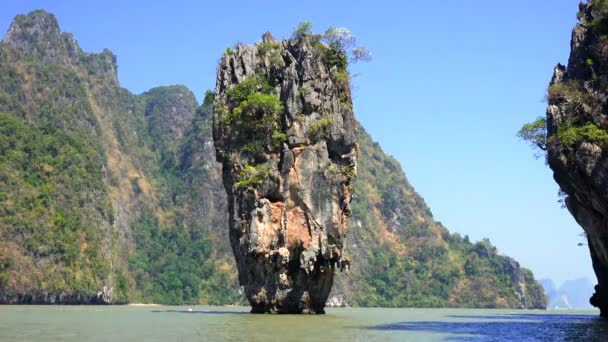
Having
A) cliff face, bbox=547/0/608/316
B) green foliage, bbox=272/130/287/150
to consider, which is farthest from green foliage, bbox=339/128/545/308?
cliff face, bbox=547/0/608/316

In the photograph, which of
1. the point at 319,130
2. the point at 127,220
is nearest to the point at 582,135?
the point at 319,130

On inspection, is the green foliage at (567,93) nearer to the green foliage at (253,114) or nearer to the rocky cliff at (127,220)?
the green foliage at (253,114)

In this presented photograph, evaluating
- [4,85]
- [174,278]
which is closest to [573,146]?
[174,278]

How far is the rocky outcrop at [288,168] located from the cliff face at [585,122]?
16.4 m

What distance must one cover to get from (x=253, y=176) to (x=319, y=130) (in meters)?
5.47

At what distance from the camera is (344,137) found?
182 ft

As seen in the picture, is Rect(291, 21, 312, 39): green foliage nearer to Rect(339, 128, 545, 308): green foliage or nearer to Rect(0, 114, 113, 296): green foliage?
Rect(0, 114, 113, 296): green foliage

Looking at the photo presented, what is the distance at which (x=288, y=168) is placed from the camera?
53219 mm

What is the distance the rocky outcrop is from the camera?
52.8 meters

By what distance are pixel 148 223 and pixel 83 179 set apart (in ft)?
127

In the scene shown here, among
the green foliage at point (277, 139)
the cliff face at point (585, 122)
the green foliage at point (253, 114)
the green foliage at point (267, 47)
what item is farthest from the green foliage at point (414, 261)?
the cliff face at point (585, 122)

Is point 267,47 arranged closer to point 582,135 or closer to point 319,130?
point 319,130

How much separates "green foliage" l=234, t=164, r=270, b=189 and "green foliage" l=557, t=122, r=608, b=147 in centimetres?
2064

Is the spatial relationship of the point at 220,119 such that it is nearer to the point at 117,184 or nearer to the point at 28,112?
the point at 28,112
